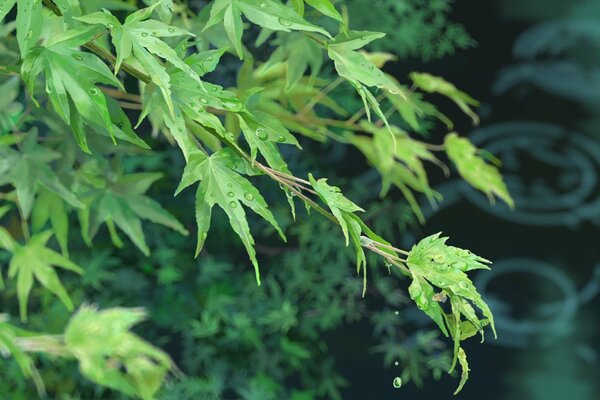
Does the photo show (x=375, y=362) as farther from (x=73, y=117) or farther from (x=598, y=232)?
(x=73, y=117)

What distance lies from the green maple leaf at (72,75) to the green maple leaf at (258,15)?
3.7 inches

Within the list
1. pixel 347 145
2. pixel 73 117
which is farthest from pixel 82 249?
pixel 73 117

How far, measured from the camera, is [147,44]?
74 centimetres

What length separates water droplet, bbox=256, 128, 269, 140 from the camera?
2.62ft

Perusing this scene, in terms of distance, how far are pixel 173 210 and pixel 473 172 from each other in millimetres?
455

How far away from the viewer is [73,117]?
83cm

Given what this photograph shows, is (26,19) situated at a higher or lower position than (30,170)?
higher

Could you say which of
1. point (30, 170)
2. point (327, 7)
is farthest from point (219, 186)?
point (30, 170)

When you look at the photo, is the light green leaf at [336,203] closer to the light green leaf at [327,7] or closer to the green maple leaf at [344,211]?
the green maple leaf at [344,211]

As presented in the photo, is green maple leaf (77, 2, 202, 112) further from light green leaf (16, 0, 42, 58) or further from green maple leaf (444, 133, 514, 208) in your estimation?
green maple leaf (444, 133, 514, 208)

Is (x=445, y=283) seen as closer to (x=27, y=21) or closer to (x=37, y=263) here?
(x=27, y=21)

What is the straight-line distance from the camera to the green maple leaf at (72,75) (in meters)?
0.78

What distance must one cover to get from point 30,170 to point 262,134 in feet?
1.48

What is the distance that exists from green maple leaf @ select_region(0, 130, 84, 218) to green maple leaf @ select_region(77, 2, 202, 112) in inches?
16.4
